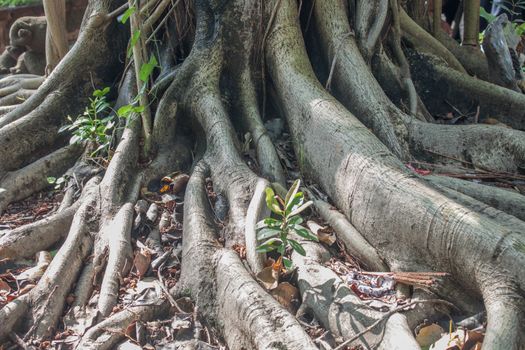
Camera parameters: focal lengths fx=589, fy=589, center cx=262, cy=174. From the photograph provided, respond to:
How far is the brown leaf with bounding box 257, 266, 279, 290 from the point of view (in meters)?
2.55

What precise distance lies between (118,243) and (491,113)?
2.71 metres

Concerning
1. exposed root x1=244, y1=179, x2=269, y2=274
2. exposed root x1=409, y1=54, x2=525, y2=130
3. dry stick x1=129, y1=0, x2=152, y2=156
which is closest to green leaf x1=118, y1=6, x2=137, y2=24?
dry stick x1=129, y1=0, x2=152, y2=156

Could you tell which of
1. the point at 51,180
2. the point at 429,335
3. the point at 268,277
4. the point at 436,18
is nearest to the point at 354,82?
the point at 268,277

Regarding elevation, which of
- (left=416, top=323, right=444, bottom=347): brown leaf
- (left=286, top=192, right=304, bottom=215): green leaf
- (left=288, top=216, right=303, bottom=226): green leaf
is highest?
(left=286, top=192, right=304, bottom=215): green leaf

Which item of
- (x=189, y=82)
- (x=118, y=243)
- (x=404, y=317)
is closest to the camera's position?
(x=404, y=317)

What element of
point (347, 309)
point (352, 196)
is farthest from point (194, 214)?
point (347, 309)

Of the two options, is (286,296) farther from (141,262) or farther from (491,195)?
(491,195)

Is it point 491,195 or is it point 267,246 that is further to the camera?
point 491,195

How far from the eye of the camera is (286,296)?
2.54 m

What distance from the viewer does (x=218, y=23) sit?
3.91m

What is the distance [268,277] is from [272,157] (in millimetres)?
1058

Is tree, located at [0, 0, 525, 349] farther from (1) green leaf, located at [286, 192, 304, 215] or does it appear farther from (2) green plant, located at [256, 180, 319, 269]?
(1) green leaf, located at [286, 192, 304, 215]

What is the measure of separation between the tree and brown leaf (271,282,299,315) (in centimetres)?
5

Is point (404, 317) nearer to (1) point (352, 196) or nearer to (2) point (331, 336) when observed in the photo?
(2) point (331, 336)
